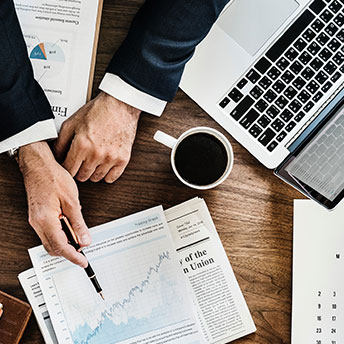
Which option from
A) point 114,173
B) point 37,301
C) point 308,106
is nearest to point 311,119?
point 308,106

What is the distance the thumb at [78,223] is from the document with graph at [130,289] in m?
0.04

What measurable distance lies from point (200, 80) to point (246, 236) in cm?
30

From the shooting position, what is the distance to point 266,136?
0.99 m

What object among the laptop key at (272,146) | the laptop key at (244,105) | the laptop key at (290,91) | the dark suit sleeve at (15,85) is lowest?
the dark suit sleeve at (15,85)

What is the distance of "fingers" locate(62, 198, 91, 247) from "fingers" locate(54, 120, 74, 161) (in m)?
0.10

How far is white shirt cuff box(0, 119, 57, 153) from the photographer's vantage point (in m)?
0.95

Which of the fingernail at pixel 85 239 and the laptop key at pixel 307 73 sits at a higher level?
the laptop key at pixel 307 73

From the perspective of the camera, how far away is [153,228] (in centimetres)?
101

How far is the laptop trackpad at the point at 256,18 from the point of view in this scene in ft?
3.25

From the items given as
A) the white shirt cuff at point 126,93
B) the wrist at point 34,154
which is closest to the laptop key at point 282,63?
the white shirt cuff at point 126,93

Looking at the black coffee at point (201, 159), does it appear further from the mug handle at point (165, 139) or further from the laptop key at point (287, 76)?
the laptop key at point (287, 76)

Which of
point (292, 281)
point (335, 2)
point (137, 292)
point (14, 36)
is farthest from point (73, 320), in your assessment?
point (335, 2)

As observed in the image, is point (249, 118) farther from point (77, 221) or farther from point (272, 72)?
point (77, 221)

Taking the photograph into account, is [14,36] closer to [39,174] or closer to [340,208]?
[39,174]
